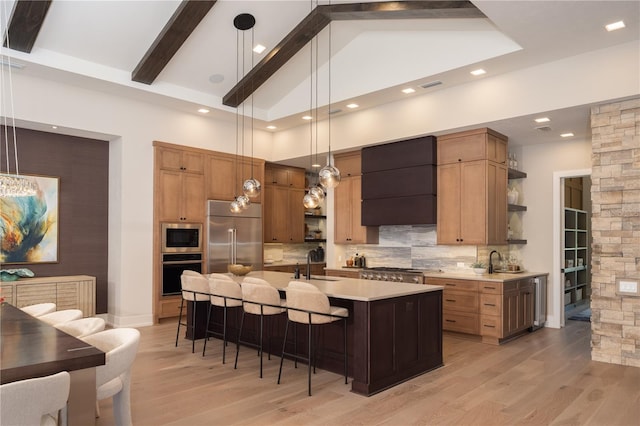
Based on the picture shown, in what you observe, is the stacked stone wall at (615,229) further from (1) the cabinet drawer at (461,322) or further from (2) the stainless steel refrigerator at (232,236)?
(2) the stainless steel refrigerator at (232,236)

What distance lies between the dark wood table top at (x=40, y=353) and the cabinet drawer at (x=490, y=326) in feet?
16.3

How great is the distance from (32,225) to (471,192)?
6199mm

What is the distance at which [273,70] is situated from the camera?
22.4ft

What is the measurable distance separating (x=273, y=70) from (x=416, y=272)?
147 inches

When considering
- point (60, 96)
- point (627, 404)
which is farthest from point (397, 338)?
point (60, 96)

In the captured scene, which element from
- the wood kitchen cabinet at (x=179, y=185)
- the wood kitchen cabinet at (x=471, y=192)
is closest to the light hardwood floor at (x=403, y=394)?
the wood kitchen cabinet at (x=471, y=192)

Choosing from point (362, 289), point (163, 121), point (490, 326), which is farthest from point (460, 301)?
point (163, 121)

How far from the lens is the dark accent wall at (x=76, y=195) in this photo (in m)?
6.39

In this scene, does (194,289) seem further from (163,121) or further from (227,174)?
(163,121)

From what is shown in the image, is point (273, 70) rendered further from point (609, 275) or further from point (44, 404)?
point (44, 404)

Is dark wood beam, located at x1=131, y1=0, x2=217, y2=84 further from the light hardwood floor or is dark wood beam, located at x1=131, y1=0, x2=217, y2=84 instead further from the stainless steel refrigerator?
the light hardwood floor

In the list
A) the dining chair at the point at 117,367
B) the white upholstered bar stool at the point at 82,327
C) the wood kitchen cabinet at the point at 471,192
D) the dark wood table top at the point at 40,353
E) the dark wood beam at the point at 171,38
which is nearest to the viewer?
the dark wood table top at the point at 40,353

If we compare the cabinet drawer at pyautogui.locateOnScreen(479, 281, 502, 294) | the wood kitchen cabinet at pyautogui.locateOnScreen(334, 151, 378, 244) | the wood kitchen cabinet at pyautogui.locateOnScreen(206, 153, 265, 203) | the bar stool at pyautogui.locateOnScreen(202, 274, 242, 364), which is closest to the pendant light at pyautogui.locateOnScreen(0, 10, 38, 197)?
the bar stool at pyautogui.locateOnScreen(202, 274, 242, 364)

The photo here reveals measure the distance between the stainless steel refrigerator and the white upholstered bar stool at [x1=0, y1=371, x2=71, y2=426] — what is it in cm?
565
